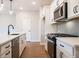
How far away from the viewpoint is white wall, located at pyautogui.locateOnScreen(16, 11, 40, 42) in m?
11.8

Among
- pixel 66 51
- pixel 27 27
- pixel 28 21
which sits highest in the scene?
pixel 28 21

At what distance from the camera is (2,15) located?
13.3 m

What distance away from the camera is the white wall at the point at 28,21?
11.8 meters

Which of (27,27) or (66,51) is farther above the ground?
(27,27)

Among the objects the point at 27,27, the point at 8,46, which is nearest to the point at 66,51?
the point at 8,46

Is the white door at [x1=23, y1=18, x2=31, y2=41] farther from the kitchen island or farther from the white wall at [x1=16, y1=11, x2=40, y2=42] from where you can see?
the kitchen island

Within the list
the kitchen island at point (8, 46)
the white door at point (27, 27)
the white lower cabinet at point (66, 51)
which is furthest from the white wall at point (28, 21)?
the white lower cabinet at point (66, 51)

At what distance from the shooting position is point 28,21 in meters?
11.9

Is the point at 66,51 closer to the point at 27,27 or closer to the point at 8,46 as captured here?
the point at 8,46

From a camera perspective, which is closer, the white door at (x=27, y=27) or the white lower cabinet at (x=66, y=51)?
the white lower cabinet at (x=66, y=51)

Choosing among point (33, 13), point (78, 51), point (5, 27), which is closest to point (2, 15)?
point (5, 27)

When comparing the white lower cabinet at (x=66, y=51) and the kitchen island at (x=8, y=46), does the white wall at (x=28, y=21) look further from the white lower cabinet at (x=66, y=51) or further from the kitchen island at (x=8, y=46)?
the white lower cabinet at (x=66, y=51)

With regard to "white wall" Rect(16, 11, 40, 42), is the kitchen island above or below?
below

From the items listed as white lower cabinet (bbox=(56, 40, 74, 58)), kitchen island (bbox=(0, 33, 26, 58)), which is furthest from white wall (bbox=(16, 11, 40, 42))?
white lower cabinet (bbox=(56, 40, 74, 58))
